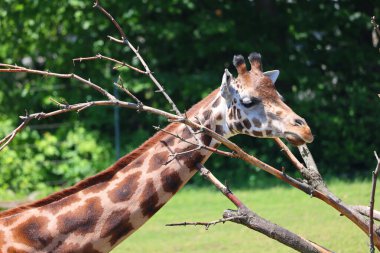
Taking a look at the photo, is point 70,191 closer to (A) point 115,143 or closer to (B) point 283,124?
(B) point 283,124

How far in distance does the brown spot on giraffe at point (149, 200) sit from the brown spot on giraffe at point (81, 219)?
0.26 metres

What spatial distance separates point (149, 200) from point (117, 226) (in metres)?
0.26

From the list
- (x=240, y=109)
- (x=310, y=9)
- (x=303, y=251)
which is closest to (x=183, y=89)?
(x=310, y=9)

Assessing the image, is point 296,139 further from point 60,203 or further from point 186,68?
point 186,68

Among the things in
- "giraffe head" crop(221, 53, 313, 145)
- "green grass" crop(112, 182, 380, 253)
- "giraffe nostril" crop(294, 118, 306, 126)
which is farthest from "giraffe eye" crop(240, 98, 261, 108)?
"green grass" crop(112, 182, 380, 253)

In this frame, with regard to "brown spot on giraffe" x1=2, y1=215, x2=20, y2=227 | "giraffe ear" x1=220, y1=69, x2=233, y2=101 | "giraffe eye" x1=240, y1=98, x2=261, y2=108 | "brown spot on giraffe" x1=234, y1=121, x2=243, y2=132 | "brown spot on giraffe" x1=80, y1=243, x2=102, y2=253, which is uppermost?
"giraffe ear" x1=220, y1=69, x2=233, y2=101

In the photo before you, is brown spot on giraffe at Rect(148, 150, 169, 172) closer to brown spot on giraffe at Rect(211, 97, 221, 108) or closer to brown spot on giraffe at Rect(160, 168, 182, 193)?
brown spot on giraffe at Rect(160, 168, 182, 193)

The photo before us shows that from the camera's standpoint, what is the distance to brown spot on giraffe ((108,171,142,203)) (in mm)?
5355

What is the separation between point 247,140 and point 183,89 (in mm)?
1339

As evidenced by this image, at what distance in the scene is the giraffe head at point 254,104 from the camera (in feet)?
18.3

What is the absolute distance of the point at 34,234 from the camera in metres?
5.23

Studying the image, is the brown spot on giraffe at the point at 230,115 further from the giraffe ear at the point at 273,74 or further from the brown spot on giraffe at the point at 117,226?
the brown spot on giraffe at the point at 117,226

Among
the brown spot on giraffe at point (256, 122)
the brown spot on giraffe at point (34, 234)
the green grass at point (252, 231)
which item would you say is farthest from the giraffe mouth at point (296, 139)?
the green grass at point (252, 231)

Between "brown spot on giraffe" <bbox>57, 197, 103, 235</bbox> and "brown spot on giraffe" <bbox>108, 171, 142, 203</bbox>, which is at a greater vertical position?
"brown spot on giraffe" <bbox>108, 171, 142, 203</bbox>
